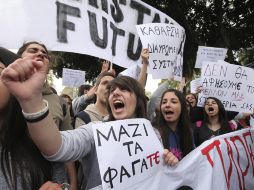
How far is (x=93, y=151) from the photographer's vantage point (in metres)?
1.96

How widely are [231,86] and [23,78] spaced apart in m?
4.26

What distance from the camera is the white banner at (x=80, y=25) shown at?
11.6 ft

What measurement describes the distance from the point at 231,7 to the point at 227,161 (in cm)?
1225

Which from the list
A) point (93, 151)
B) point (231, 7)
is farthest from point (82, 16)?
point (231, 7)

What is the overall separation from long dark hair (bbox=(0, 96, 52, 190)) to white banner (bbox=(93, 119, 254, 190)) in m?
0.38

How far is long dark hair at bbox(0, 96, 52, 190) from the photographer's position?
1.50 meters

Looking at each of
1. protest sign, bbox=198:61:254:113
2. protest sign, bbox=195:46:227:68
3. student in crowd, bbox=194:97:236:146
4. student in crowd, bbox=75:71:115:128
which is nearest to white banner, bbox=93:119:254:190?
student in crowd, bbox=75:71:115:128

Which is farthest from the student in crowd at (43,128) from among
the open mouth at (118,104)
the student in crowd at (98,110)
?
the student in crowd at (98,110)

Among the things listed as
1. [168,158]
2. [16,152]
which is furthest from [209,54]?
[16,152]

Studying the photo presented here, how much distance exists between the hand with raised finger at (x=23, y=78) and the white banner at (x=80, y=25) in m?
2.12

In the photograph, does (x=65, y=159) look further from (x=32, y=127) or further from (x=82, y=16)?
(x=82, y=16)

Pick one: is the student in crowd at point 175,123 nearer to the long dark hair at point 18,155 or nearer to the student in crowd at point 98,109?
the student in crowd at point 98,109

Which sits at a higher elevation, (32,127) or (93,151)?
(32,127)

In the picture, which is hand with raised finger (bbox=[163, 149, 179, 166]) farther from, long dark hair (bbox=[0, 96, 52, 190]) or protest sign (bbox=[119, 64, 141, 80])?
protest sign (bbox=[119, 64, 141, 80])
